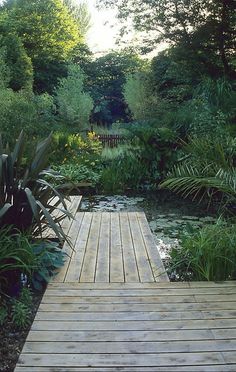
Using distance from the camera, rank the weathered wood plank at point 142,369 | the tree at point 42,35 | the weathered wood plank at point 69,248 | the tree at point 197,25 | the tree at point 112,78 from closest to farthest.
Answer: the weathered wood plank at point 142,369 → the weathered wood plank at point 69,248 → the tree at point 197,25 → the tree at point 42,35 → the tree at point 112,78

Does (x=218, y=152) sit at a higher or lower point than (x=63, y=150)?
higher

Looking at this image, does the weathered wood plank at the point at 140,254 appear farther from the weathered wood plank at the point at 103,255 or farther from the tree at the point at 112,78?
the tree at the point at 112,78

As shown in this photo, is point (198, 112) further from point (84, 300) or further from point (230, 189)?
point (84, 300)

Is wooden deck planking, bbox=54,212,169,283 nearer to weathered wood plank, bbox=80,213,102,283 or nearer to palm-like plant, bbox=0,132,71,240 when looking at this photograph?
weathered wood plank, bbox=80,213,102,283

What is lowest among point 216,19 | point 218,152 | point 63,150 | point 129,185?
point 129,185

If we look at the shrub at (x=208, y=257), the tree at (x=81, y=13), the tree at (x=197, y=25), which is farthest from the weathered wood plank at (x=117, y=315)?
the tree at (x=81, y=13)

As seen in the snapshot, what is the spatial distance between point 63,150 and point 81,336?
6.51 meters

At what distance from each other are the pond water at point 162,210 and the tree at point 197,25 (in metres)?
4.80

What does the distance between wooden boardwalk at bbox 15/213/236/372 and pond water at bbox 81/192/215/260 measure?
1195mm

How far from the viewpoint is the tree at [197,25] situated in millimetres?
9898

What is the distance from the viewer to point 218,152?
3484 mm

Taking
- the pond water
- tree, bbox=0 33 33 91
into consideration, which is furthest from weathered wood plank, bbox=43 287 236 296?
tree, bbox=0 33 33 91

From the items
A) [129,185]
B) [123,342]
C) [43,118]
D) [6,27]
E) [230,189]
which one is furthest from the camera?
[6,27]

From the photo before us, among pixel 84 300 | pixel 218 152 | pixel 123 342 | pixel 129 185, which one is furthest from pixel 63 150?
pixel 123 342
